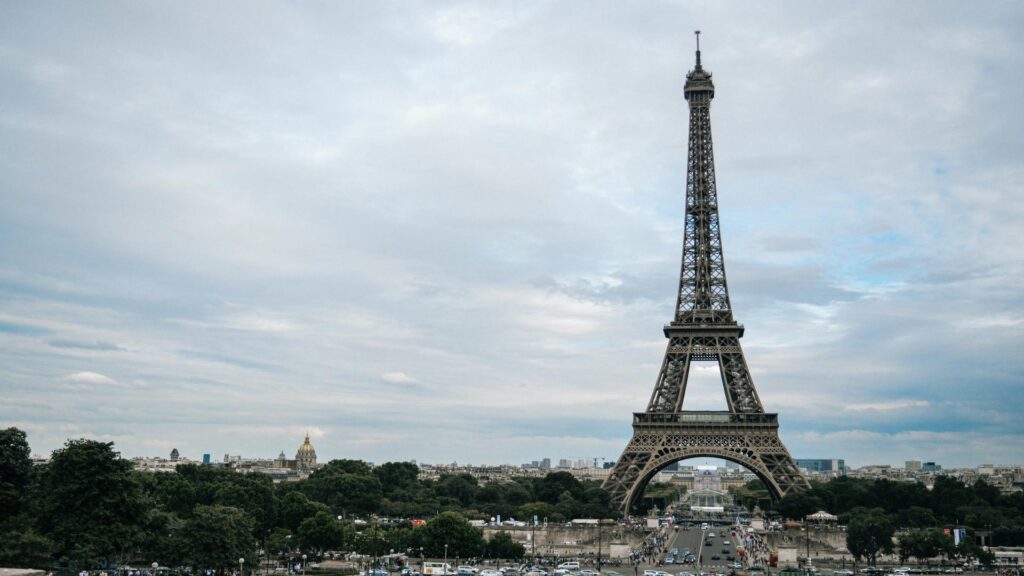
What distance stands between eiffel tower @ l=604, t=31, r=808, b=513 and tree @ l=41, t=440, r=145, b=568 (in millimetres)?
51589

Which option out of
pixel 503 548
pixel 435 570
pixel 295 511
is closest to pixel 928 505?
pixel 503 548

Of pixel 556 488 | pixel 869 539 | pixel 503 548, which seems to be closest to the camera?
pixel 869 539

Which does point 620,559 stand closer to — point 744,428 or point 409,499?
point 744,428

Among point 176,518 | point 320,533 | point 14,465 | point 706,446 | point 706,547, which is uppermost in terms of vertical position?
point 706,446

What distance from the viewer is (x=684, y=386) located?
9656cm

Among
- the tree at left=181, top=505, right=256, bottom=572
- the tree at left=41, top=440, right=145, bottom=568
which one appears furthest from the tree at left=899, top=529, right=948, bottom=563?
the tree at left=41, top=440, right=145, bottom=568

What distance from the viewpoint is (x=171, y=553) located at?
58125mm

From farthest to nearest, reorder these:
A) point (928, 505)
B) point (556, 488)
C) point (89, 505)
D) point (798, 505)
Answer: point (556, 488), point (928, 505), point (798, 505), point (89, 505)

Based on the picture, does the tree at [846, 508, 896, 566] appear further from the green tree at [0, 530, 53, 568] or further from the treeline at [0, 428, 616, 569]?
the green tree at [0, 530, 53, 568]

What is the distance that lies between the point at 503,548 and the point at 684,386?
31464 millimetres

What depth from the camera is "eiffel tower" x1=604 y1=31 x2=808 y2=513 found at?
93000mm

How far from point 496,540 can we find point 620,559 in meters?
11.0

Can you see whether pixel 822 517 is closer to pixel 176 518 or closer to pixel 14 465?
pixel 176 518

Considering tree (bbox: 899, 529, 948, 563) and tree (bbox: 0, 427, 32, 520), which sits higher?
tree (bbox: 0, 427, 32, 520)
